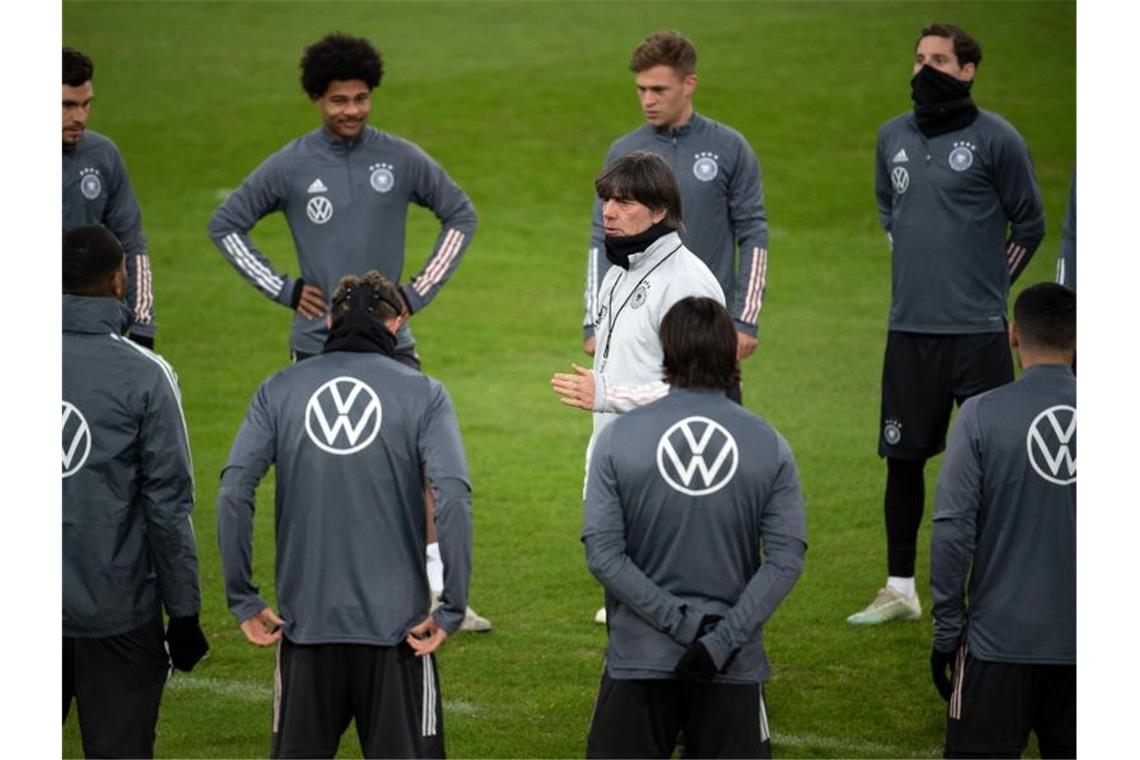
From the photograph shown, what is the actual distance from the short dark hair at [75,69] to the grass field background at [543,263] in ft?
6.78

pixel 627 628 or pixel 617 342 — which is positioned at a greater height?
pixel 617 342

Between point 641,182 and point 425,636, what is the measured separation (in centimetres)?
142

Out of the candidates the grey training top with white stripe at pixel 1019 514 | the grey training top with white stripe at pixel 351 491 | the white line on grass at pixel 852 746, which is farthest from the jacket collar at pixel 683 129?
the grey training top with white stripe at pixel 351 491

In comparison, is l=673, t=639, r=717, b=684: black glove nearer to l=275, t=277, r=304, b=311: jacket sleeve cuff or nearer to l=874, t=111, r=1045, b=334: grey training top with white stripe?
l=275, t=277, r=304, b=311: jacket sleeve cuff

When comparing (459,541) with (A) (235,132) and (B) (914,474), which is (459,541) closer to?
(B) (914,474)

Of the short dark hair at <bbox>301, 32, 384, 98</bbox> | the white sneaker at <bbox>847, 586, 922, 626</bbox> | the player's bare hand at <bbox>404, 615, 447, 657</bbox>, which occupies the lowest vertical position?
the white sneaker at <bbox>847, 586, 922, 626</bbox>

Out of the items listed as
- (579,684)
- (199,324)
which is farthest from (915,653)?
(199,324)

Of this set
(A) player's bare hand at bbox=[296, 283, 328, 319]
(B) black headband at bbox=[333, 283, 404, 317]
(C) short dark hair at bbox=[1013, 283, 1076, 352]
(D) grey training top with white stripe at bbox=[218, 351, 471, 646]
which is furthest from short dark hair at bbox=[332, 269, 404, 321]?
(A) player's bare hand at bbox=[296, 283, 328, 319]

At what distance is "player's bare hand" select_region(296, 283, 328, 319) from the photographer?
6504mm

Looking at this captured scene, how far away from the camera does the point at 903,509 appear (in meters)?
6.88

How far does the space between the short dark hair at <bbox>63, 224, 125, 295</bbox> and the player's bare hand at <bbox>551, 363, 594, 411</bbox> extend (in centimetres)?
122

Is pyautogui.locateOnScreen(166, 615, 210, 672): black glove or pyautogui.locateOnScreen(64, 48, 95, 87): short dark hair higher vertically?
pyautogui.locateOnScreen(64, 48, 95, 87): short dark hair

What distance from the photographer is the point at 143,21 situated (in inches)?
880

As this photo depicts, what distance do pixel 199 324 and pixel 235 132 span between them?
6.89 m
